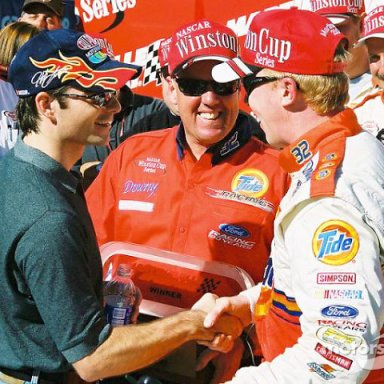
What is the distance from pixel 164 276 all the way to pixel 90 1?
13.5 feet

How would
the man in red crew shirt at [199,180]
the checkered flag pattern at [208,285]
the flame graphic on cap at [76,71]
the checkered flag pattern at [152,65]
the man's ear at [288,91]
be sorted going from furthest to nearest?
the checkered flag pattern at [152,65]
the man in red crew shirt at [199,180]
the checkered flag pattern at [208,285]
the flame graphic on cap at [76,71]
the man's ear at [288,91]

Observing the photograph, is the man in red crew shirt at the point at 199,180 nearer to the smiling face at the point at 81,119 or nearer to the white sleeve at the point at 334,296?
the smiling face at the point at 81,119

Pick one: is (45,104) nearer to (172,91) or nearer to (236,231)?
(236,231)

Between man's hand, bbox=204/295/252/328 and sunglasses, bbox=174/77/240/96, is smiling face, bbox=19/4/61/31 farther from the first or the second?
man's hand, bbox=204/295/252/328

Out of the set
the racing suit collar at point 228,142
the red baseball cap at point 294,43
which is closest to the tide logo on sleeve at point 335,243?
the red baseball cap at point 294,43

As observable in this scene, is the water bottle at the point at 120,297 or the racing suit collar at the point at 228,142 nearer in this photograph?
the water bottle at the point at 120,297

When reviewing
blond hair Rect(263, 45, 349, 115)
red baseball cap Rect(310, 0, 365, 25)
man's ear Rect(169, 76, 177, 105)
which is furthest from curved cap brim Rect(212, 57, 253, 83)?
red baseball cap Rect(310, 0, 365, 25)

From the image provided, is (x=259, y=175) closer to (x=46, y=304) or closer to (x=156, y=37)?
(x=46, y=304)

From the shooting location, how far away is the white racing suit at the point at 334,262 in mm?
2201

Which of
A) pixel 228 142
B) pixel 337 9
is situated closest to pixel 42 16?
pixel 337 9

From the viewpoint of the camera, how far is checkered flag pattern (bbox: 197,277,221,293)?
11.0 ft

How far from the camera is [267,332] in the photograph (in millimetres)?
2664

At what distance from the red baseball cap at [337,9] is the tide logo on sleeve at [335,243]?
3200 millimetres

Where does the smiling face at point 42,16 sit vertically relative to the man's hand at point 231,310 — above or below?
above
